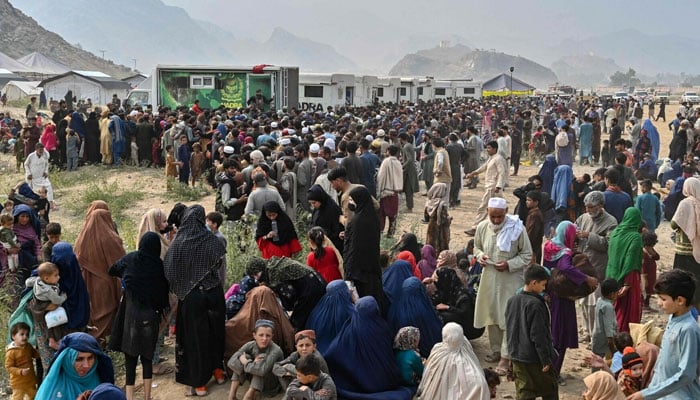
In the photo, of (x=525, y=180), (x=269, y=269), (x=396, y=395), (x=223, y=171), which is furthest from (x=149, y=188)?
(x=396, y=395)

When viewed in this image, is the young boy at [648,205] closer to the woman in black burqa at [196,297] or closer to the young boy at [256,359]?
the young boy at [256,359]

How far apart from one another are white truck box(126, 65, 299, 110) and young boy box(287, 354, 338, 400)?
17.4 m

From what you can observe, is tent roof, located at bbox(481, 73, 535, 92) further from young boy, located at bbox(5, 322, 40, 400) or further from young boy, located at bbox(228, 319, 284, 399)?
young boy, located at bbox(5, 322, 40, 400)

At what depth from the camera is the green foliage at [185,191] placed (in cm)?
1354

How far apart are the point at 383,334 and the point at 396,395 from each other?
0.45 metres

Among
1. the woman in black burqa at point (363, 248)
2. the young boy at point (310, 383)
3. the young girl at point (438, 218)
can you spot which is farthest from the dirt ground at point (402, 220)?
the young girl at point (438, 218)

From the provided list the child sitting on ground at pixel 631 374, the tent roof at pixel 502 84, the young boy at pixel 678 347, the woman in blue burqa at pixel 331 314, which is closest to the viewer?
the young boy at pixel 678 347

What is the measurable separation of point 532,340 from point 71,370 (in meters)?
2.91

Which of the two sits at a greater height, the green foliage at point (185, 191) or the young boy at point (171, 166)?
the young boy at point (171, 166)

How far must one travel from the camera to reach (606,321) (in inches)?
238

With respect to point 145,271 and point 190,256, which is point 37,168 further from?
point 190,256

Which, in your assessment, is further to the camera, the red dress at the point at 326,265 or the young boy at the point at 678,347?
the red dress at the point at 326,265

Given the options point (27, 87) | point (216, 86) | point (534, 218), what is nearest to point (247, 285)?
point (534, 218)

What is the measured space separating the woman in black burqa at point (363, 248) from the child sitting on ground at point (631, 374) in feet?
6.98
